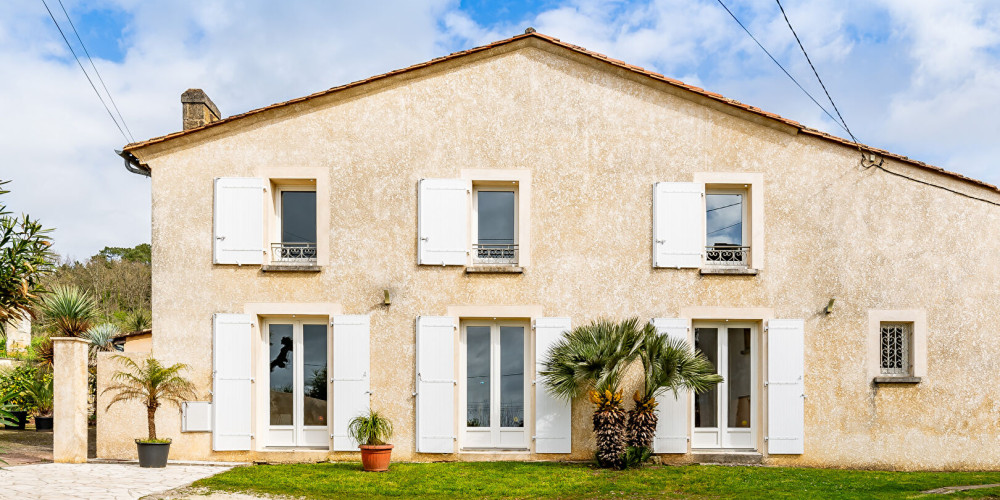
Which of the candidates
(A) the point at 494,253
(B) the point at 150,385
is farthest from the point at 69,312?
(A) the point at 494,253

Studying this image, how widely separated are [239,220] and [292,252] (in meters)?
0.91

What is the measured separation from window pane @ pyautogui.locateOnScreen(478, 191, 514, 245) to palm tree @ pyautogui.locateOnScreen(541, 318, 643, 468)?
1968 millimetres

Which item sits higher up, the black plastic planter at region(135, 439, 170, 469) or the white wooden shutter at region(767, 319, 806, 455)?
the white wooden shutter at region(767, 319, 806, 455)

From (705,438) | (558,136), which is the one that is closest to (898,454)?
(705,438)

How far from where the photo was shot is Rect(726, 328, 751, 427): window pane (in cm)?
1104

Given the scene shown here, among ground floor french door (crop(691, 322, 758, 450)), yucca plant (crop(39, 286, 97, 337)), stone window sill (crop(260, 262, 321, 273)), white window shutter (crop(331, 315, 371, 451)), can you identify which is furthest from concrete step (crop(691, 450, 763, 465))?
yucca plant (crop(39, 286, 97, 337))

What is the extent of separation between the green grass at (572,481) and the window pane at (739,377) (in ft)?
3.03

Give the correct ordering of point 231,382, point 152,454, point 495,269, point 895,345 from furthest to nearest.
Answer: point 895,345
point 495,269
point 231,382
point 152,454

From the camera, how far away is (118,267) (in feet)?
112

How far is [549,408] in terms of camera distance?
35.1ft

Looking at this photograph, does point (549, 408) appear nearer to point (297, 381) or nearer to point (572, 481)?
point (572, 481)

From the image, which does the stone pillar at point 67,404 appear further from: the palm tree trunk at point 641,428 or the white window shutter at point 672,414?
the white window shutter at point 672,414

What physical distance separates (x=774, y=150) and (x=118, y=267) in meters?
32.2

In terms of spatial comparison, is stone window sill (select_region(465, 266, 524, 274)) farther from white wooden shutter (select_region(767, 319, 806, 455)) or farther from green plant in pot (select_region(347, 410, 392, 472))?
white wooden shutter (select_region(767, 319, 806, 455))
